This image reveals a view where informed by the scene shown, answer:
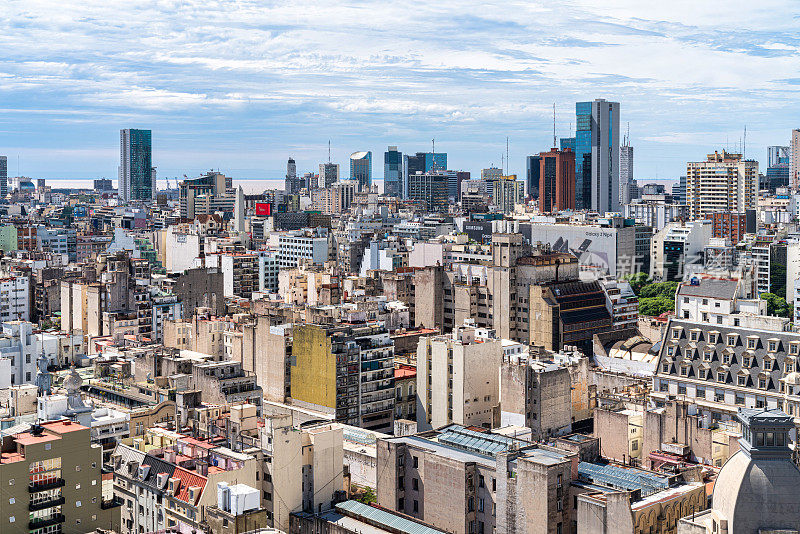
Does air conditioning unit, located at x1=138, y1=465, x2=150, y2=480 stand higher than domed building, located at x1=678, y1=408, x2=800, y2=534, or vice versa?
domed building, located at x1=678, y1=408, x2=800, y2=534

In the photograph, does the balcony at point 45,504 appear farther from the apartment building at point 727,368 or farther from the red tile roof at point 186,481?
the apartment building at point 727,368

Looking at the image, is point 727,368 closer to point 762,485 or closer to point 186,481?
point 762,485

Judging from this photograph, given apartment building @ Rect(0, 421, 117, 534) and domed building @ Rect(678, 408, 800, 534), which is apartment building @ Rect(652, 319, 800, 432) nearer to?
domed building @ Rect(678, 408, 800, 534)

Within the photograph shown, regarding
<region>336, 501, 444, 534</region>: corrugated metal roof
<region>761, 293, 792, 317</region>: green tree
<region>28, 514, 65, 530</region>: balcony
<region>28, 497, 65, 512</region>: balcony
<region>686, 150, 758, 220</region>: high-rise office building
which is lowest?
<region>336, 501, 444, 534</region>: corrugated metal roof

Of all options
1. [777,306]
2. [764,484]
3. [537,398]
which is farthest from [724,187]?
[764,484]

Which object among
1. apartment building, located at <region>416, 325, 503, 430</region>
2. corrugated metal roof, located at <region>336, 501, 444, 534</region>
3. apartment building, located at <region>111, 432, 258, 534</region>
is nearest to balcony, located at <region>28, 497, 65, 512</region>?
apartment building, located at <region>111, 432, 258, 534</region>

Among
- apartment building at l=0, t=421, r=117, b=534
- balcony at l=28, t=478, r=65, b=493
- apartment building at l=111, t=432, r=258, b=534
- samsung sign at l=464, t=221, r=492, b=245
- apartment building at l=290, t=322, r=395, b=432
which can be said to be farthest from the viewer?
samsung sign at l=464, t=221, r=492, b=245
